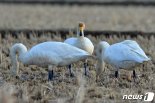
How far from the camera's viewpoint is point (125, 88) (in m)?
8.58

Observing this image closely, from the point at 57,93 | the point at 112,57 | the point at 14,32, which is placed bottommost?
the point at 57,93

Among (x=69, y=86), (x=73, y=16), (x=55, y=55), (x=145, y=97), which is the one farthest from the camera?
(x=73, y=16)

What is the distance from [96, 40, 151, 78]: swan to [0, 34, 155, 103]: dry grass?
1.01 feet

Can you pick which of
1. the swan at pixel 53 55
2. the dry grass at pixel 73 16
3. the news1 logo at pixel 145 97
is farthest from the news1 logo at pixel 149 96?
the dry grass at pixel 73 16

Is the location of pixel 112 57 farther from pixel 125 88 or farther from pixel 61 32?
pixel 61 32

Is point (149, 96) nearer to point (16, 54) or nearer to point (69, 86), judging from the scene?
point (69, 86)

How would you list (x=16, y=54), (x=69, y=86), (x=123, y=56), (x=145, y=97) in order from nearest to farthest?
(x=145, y=97) < (x=69, y=86) < (x=123, y=56) < (x=16, y=54)

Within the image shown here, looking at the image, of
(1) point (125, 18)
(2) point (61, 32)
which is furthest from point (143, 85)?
(1) point (125, 18)

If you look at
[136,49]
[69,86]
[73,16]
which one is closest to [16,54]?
[69,86]

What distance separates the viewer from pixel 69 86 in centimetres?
848

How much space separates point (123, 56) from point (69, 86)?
3.92 feet

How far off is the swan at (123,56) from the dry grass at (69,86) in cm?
31

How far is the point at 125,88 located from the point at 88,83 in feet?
2.09

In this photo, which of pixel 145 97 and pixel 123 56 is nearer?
pixel 145 97
